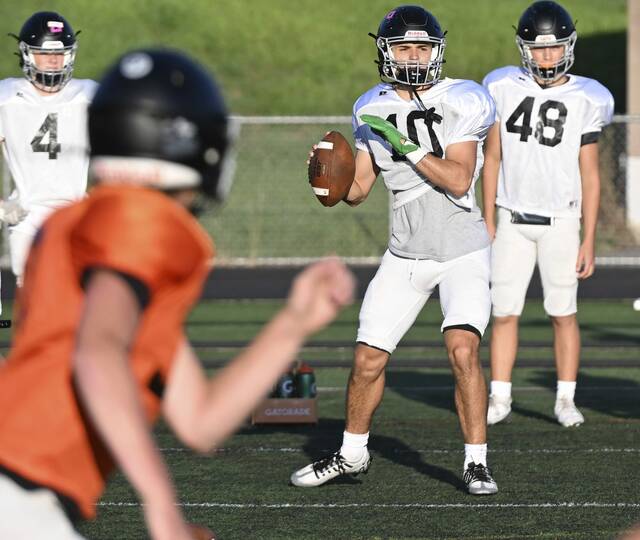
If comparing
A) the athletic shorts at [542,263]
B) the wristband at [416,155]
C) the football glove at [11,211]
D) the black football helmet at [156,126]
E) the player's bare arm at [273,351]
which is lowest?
the athletic shorts at [542,263]

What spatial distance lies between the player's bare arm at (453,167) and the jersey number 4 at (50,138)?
2.53 meters

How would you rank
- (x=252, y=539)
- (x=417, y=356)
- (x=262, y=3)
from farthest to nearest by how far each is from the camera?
1. (x=262, y=3)
2. (x=417, y=356)
3. (x=252, y=539)

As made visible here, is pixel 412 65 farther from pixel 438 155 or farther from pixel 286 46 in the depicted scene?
pixel 286 46

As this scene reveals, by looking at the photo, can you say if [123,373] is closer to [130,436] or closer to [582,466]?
[130,436]

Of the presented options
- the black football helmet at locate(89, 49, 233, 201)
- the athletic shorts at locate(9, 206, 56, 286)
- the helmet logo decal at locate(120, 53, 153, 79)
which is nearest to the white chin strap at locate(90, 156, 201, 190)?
the black football helmet at locate(89, 49, 233, 201)

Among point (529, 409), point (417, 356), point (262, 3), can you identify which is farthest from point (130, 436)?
point (262, 3)

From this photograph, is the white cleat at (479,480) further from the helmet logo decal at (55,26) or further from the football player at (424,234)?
the helmet logo decal at (55,26)

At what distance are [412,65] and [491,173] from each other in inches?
74.0

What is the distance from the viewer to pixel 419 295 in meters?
6.05

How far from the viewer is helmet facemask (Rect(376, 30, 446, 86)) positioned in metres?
6.03

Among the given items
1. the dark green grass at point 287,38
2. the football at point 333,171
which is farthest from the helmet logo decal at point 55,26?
A: the dark green grass at point 287,38

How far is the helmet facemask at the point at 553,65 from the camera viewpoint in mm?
7582

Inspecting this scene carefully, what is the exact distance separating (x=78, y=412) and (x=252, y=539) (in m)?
2.80

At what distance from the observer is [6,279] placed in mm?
16969
